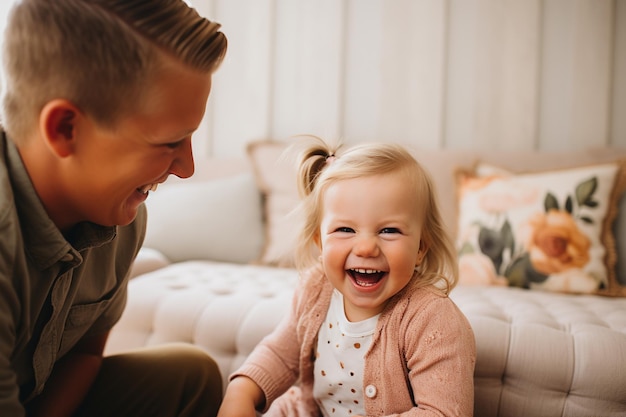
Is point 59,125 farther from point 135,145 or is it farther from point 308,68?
point 308,68

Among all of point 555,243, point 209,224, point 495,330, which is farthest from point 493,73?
point 495,330

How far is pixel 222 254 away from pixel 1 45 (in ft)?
4.75

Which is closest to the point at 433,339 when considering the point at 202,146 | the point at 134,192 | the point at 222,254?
the point at 134,192

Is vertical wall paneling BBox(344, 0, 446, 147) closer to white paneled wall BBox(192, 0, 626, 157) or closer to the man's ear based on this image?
white paneled wall BBox(192, 0, 626, 157)

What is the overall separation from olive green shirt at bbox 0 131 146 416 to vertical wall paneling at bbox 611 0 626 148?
2.06 metres

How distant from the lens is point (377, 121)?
2426mm

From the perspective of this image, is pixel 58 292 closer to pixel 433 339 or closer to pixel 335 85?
pixel 433 339

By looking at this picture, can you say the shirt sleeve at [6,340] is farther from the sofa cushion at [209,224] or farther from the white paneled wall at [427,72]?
the white paneled wall at [427,72]

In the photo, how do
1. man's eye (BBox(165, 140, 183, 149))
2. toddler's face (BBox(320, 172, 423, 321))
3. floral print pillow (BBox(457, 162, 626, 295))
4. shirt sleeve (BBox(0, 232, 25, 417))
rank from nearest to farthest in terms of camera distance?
shirt sleeve (BBox(0, 232, 25, 417))
man's eye (BBox(165, 140, 183, 149))
toddler's face (BBox(320, 172, 423, 321))
floral print pillow (BBox(457, 162, 626, 295))

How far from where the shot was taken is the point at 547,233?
1620 millimetres

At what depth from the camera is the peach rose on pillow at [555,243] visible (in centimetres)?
159

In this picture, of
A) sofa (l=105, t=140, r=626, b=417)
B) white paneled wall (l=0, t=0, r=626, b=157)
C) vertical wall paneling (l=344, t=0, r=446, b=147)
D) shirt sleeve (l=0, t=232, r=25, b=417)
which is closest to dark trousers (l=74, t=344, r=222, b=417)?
sofa (l=105, t=140, r=626, b=417)

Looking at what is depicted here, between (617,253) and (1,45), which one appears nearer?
(1,45)

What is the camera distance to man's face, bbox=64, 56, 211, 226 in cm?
70
